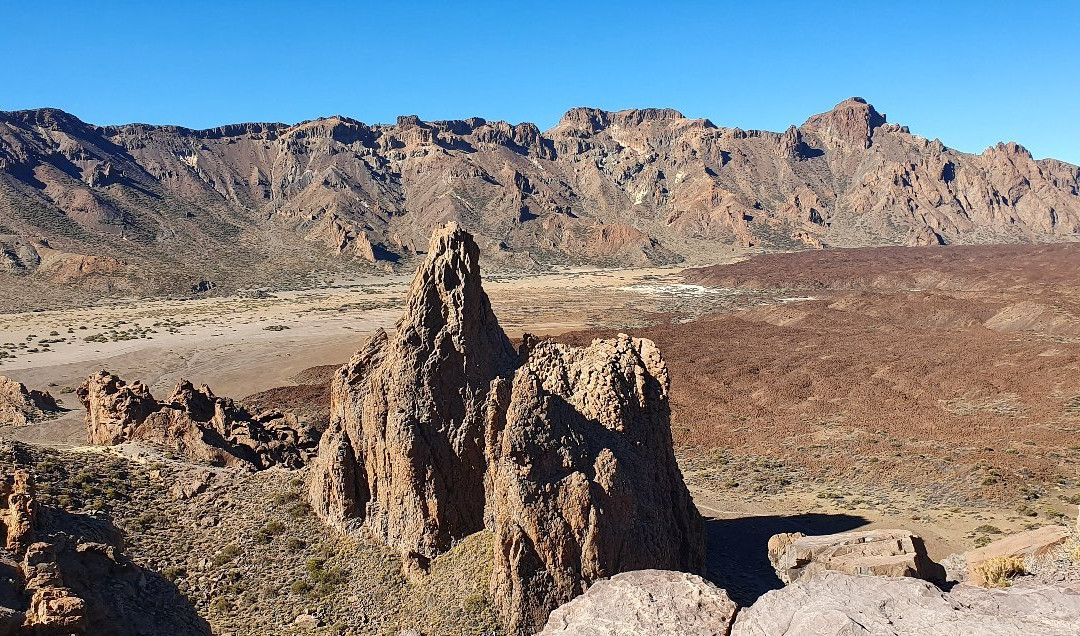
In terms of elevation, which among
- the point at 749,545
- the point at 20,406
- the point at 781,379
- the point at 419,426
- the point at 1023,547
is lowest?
the point at 749,545

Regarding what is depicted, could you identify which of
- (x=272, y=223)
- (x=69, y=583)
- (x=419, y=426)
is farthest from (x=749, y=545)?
(x=272, y=223)

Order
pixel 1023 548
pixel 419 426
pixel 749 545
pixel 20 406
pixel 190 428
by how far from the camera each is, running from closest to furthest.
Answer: pixel 1023 548
pixel 419 426
pixel 749 545
pixel 190 428
pixel 20 406

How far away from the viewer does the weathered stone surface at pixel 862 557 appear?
15.9 meters

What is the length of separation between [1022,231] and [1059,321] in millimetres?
175346

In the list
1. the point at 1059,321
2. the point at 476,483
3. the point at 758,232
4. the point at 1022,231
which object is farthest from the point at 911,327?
the point at 1022,231

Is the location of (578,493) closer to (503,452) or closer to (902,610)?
(503,452)

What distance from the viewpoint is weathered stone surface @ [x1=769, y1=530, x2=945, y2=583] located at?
52.2 feet

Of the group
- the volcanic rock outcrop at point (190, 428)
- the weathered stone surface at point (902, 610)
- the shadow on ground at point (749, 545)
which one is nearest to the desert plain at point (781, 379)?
the shadow on ground at point (749, 545)

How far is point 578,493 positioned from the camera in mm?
13992

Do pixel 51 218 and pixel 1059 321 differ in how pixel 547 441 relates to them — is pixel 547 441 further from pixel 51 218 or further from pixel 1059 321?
pixel 51 218

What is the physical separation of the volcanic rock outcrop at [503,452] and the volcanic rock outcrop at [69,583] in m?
5.44

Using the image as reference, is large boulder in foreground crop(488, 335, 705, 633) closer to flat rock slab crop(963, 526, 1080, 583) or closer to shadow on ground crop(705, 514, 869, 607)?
shadow on ground crop(705, 514, 869, 607)

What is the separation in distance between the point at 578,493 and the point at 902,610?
7442mm

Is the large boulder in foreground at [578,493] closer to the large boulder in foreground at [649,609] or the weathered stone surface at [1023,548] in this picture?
the large boulder in foreground at [649,609]
